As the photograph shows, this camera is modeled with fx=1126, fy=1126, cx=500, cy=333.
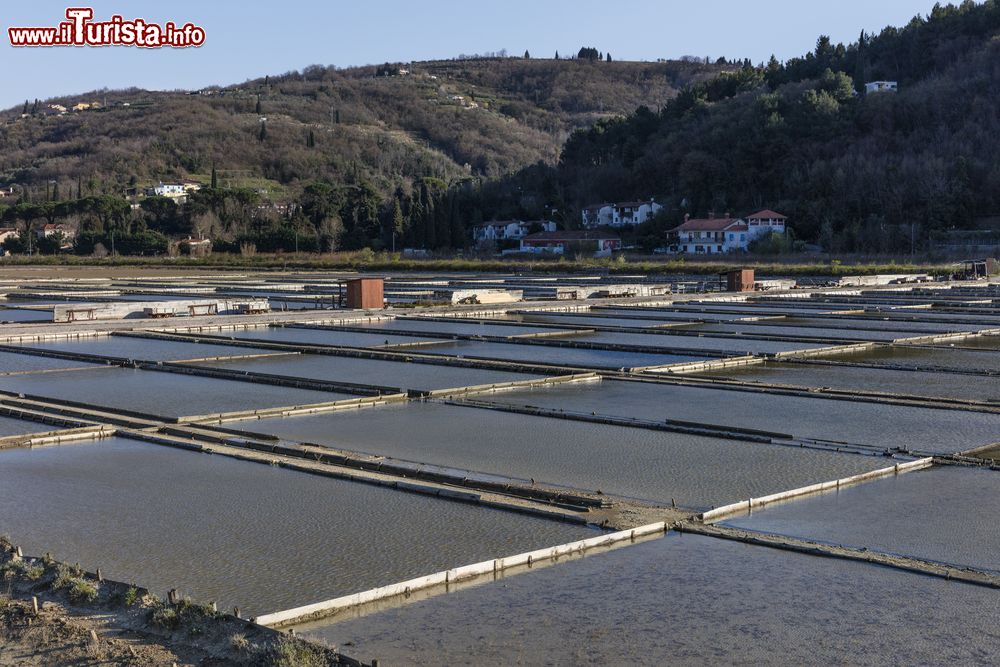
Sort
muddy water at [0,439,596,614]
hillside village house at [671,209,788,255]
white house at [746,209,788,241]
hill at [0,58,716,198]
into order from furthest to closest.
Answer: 1. hill at [0,58,716,198]
2. white house at [746,209,788,241]
3. hillside village house at [671,209,788,255]
4. muddy water at [0,439,596,614]

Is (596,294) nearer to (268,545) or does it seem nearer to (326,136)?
(268,545)

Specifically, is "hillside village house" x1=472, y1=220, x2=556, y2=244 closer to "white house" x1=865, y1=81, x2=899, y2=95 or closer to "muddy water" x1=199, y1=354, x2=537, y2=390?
"white house" x1=865, y1=81, x2=899, y2=95

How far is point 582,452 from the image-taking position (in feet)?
23.0

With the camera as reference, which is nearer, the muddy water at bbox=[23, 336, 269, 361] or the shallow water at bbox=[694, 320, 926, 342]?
the muddy water at bbox=[23, 336, 269, 361]

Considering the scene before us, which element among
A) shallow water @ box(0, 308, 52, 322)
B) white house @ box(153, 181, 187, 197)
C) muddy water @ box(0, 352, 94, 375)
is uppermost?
white house @ box(153, 181, 187, 197)

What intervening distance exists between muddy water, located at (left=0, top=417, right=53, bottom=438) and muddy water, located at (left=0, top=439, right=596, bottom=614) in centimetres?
105

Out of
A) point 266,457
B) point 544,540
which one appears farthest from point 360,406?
point 544,540

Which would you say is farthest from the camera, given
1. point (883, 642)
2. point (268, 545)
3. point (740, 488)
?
point (740, 488)

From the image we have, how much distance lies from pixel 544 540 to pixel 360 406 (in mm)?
4035

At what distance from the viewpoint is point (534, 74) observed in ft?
404

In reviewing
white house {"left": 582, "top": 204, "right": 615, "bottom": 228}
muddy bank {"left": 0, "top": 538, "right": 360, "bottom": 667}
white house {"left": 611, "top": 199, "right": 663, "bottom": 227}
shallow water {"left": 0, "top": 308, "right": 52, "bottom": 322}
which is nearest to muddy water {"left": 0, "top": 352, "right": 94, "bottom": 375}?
shallow water {"left": 0, "top": 308, "right": 52, "bottom": 322}

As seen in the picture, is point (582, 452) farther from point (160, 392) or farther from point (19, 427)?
point (160, 392)

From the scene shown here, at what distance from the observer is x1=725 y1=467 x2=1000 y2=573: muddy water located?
495 cm

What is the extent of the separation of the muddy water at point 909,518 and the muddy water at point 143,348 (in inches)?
315
